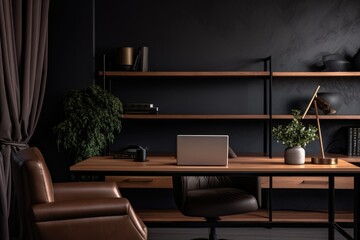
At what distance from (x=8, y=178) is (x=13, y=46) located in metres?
0.99

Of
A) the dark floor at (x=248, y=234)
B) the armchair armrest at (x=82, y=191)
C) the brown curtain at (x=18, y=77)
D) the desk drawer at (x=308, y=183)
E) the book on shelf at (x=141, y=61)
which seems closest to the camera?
the armchair armrest at (x=82, y=191)

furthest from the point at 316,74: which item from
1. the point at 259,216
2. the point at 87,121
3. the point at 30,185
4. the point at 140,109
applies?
the point at 30,185

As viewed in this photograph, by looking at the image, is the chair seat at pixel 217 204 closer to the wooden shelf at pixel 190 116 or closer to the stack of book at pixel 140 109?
the wooden shelf at pixel 190 116

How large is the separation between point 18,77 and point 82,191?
4.87ft

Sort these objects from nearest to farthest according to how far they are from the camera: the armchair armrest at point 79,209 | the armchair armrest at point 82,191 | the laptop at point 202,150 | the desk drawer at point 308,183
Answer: the armchair armrest at point 79,209 → the armchair armrest at point 82,191 → the laptop at point 202,150 → the desk drawer at point 308,183

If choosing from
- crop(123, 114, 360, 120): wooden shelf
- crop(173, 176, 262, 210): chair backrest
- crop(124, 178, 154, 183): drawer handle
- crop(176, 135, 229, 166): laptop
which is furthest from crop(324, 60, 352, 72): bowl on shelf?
crop(176, 135, 229, 166): laptop

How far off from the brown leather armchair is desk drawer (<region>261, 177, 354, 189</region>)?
2108 mm

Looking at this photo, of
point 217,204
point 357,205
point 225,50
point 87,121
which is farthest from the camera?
point 225,50

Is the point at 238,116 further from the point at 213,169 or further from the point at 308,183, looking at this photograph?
the point at 213,169

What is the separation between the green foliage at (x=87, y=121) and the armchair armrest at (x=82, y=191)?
4.19 ft

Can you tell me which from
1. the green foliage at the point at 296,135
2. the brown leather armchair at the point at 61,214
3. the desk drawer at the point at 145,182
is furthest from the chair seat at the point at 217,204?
the desk drawer at the point at 145,182

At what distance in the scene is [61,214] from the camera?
2178 millimetres

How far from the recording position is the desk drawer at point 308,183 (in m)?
4.14

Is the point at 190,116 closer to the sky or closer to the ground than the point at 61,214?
closer to the sky
